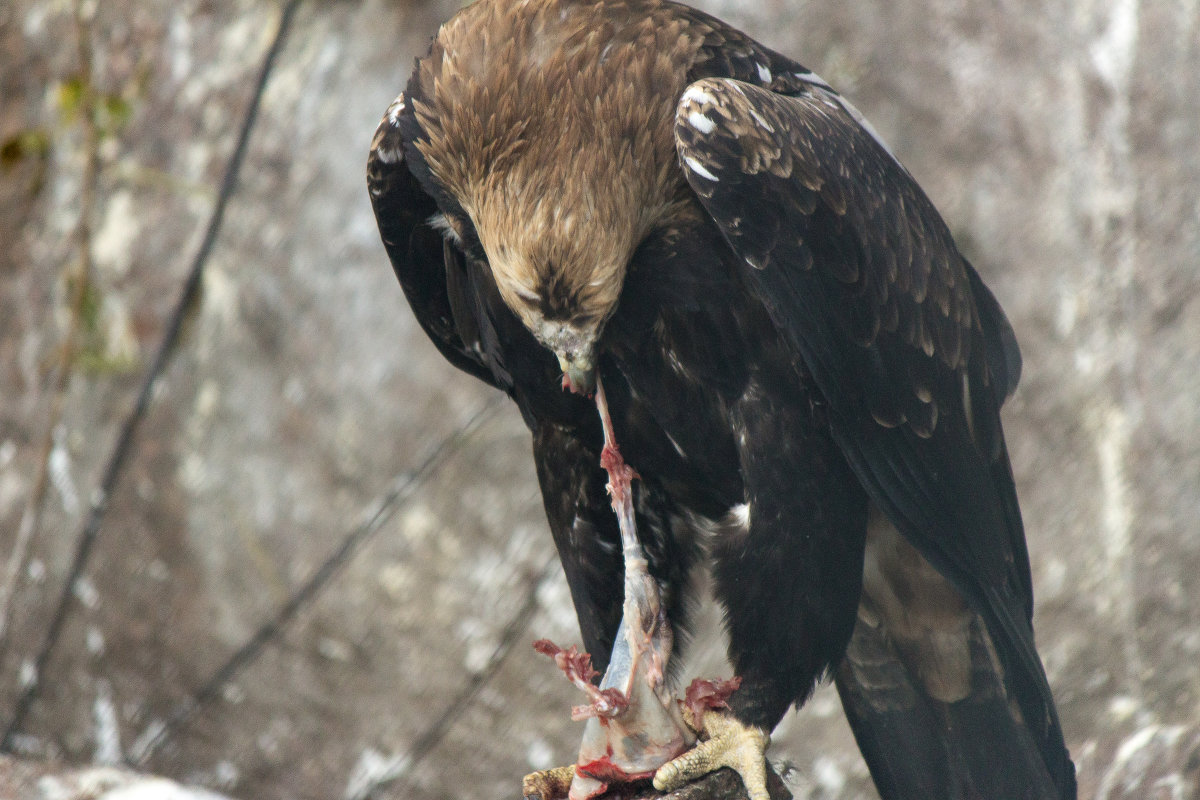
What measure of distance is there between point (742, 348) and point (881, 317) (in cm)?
29

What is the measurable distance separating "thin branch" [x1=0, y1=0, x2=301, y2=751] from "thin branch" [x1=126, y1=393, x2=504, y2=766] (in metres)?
0.56

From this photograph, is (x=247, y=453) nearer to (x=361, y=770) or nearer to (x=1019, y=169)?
(x=361, y=770)

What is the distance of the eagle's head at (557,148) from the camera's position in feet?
6.12

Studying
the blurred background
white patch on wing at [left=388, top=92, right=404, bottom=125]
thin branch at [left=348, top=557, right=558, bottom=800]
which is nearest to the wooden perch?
white patch on wing at [left=388, top=92, right=404, bottom=125]

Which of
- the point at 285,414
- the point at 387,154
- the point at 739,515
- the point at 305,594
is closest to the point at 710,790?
the point at 739,515

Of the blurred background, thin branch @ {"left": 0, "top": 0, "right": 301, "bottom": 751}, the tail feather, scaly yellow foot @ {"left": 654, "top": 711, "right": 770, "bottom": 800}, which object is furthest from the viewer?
thin branch @ {"left": 0, "top": 0, "right": 301, "bottom": 751}

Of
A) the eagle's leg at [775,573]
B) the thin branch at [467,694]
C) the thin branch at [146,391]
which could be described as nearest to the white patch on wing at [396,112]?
the eagle's leg at [775,573]

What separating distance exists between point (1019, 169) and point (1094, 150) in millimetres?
239

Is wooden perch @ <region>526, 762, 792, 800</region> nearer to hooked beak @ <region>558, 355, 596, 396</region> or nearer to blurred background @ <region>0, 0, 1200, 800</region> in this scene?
hooked beak @ <region>558, 355, 596, 396</region>

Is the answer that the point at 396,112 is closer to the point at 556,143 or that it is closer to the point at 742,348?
the point at 556,143

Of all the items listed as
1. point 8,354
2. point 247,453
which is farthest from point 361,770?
point 8,354

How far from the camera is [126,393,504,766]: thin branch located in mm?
4629

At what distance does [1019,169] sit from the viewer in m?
4.04

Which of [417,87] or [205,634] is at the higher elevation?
[417,87]
